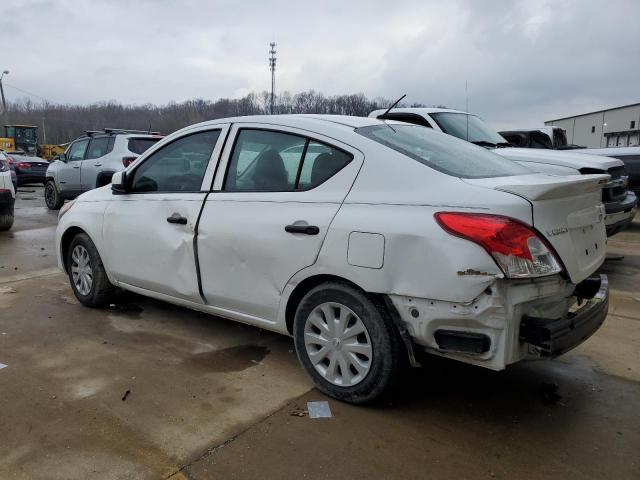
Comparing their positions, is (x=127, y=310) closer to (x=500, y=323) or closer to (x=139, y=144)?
(x=500, y=323)

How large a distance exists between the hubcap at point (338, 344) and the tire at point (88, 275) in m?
2.41

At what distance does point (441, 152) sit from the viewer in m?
3.26

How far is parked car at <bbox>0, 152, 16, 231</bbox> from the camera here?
8.87m

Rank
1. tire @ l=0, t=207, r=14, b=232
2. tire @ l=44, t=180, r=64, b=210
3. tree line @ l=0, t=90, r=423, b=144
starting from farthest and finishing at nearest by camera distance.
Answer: tree line @ l=0, t=90, r=423, b=144 < tire @ l=44, t=180, r=64, b=210 < tire @ l=0, t=207, r=14, b=232

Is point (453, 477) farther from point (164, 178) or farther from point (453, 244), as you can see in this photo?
point (164, 178)

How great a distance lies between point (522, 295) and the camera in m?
2.52

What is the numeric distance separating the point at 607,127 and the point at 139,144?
151 feet

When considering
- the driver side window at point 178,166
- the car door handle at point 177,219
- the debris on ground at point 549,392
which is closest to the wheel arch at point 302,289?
the car door handle at point 177,219

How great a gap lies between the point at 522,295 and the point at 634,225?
369 inches

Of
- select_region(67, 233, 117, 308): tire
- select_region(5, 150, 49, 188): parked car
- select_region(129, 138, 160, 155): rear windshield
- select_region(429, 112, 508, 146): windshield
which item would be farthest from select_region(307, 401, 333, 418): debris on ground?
select_region(5, 150, 49, 188): parked car

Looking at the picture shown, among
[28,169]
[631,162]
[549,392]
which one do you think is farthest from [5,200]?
[28,169]

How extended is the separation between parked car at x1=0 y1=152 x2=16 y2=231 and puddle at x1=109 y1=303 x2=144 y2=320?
17.6 feet

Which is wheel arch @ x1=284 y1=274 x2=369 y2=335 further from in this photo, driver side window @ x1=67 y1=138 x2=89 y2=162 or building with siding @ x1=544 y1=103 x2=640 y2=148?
building with siding @ x1=544 y1=103 x2=640 y2=148

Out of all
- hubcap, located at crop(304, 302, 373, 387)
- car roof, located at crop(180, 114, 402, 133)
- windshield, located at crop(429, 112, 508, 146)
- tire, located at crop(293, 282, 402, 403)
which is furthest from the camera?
windshield, located at crop(429, 112, 508, 146)
